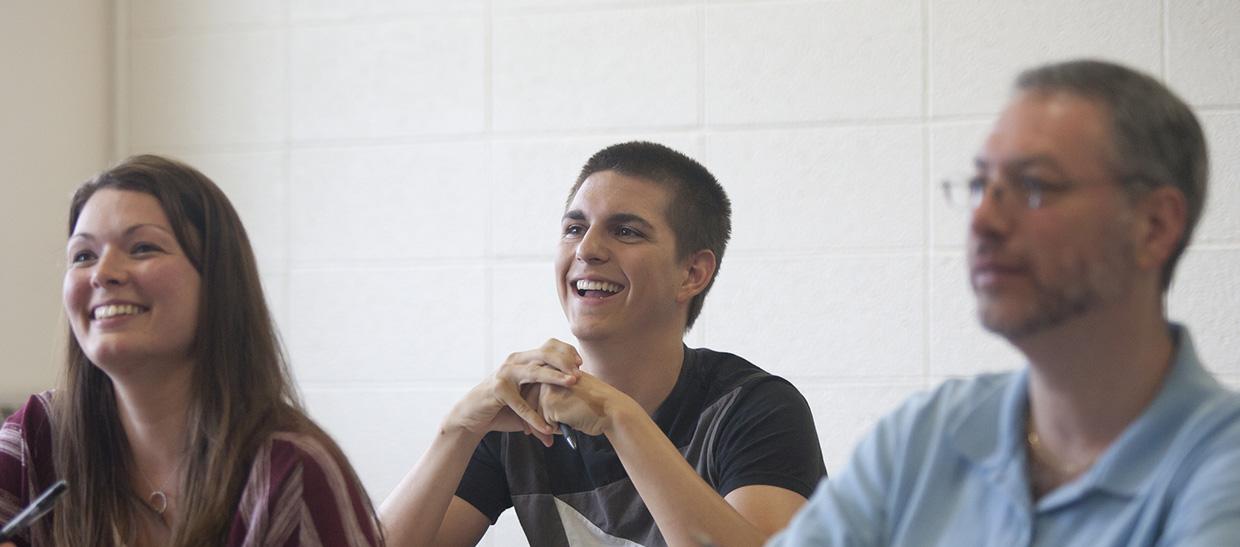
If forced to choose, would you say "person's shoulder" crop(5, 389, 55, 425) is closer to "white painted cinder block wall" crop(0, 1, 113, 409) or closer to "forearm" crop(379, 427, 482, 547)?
"forearm" crop(379, 427, 482, 547)

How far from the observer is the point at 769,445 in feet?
6.66

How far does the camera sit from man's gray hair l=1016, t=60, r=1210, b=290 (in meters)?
1.18

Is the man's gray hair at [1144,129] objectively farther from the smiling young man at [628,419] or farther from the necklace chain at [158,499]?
the necklace chain at [158,499]

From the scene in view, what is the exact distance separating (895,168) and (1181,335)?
2.13 meters

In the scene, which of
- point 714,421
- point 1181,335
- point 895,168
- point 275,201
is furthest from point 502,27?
point 1181,335

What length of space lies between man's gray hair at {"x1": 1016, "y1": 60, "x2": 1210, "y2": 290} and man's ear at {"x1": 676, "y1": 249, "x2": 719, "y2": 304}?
1.14 metres

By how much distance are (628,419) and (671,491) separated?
0.14 metres

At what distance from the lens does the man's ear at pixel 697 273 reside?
2.34 meters

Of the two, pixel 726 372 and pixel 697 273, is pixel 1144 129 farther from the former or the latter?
pixel 697 273

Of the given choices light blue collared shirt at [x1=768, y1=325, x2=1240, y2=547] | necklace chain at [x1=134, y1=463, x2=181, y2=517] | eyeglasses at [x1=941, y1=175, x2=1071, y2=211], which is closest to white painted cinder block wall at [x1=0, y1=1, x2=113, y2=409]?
necklace chain at [x1=134, y1=463, x2=181, y2=517]

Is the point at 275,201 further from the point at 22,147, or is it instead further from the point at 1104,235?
the point at 1104,235

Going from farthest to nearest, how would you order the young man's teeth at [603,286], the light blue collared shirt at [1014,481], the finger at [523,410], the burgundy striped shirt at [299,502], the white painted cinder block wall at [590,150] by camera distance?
the white painted cinder block wall at [590,150] → the young man's teeth at [603,286] → the finger at [523,410] → the burgundy striped shirt at [299,502] → the light blue collared shirt at [1014,481]

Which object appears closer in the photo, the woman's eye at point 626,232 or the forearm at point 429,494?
the forearm at point 429,494

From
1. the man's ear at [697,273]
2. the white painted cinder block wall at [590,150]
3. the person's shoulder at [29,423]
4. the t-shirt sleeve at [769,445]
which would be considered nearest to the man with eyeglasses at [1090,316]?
the t-shirt sleeve at [769,445]
